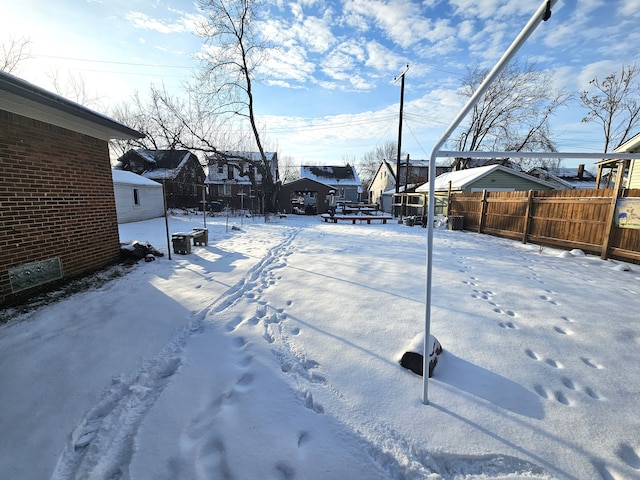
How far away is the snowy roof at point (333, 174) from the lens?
1421 inches

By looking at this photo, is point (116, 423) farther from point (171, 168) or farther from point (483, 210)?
point (171, 168)

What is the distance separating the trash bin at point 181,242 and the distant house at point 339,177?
29.5m

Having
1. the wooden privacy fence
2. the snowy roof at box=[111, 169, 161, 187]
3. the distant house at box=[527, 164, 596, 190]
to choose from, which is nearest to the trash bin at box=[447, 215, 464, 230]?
the wooden privacy fence

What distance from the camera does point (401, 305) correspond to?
A: 4035mm

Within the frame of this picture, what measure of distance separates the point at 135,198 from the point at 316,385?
58.1ft

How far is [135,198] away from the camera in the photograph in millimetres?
15648

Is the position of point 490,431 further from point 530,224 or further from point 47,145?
point 530,224

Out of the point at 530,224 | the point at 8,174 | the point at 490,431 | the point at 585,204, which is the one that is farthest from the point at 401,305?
the point at 530,224

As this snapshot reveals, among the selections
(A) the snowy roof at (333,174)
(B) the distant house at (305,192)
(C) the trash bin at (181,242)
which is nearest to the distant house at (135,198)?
(C) the trash bin at (181,242)

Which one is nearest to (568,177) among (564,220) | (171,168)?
(564,220)

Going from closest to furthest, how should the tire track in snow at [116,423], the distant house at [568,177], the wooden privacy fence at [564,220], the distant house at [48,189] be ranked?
1. the tire track in snow at [116,423]
2. the distant house at [48,189]
3. the wooden privacy fence at [564,220]
4. the distant house at [568,177]

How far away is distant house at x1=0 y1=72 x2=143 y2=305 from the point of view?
3684 mm

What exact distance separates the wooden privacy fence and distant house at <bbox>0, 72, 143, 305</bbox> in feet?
38.1

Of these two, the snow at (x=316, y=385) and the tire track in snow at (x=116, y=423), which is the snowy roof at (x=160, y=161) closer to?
the snow at (x=316, y=385)
